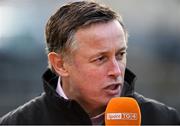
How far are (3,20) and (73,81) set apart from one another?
285cm

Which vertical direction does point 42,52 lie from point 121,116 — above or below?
below

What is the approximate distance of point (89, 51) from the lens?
4.58ft

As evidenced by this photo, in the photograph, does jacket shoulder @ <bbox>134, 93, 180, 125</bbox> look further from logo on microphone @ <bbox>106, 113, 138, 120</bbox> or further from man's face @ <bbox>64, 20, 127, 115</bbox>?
logo on microphone @ <bbox>106, 113, 138, 120</bbox>

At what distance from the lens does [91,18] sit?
1.41m

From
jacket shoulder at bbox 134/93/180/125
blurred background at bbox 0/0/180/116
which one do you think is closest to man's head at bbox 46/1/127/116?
jacket shoulder at bbox 134/93/180/125

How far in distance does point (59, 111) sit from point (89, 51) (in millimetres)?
182

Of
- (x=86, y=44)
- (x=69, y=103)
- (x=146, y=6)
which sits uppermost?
(x=86, y=44)

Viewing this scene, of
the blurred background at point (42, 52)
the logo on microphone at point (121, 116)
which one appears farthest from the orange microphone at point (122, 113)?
the blurred background at point (42, 52)

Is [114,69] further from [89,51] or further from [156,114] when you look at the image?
[156,114]

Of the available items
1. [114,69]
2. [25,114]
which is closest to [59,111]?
[25,114]

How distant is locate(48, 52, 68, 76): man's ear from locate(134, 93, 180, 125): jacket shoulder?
0.20 metres

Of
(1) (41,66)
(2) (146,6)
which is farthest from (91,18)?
(2) (146,6)

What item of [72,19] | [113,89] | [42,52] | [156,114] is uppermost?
[72,19]

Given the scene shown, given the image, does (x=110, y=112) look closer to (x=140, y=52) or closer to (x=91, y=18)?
(x=91, y=18)
